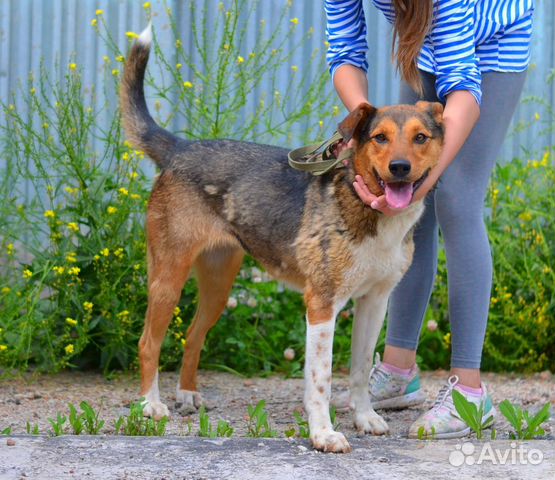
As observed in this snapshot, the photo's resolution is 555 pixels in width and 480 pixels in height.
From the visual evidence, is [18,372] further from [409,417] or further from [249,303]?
[409,417]

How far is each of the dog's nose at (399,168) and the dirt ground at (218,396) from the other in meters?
1.16

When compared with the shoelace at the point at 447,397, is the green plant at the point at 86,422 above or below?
below

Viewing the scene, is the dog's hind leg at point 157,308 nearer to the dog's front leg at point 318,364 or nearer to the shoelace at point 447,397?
the dog's front leg at point 318,364

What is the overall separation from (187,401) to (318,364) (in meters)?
1.09

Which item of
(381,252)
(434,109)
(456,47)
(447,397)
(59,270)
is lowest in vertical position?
(447,397)

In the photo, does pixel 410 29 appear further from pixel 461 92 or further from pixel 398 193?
pixel 398 193

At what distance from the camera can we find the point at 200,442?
343 centimetres

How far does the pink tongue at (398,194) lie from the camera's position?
3451mm

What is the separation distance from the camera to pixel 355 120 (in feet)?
11.7

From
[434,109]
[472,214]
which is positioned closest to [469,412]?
[472,214]

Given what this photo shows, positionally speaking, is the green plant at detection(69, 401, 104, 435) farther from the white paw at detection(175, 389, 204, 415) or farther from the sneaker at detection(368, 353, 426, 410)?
the sneaker at detection(368, 353, 426, 410)

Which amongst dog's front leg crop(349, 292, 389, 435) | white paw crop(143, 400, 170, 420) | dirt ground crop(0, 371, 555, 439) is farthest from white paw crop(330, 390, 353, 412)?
white paw crop(143, 400, 170, 420)

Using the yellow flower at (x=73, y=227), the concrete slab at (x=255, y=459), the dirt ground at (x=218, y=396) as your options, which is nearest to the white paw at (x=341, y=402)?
the dirt ground at (x=218, y=396)

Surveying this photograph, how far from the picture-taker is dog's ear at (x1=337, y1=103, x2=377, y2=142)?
3.56 m
